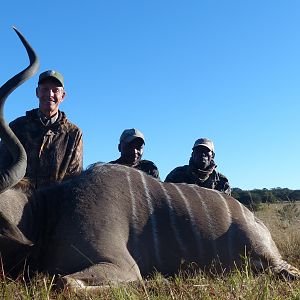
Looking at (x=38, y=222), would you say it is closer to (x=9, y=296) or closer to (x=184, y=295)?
(x=9, y=296)

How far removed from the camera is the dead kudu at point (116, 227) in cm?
329

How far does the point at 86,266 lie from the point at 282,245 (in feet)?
7.31

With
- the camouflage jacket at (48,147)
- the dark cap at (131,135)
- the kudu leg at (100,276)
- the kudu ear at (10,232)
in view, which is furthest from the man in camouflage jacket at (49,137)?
the kudu leg at (100,276)

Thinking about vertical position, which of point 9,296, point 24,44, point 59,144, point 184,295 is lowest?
point 9,296

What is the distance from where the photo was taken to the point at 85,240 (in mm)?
3326

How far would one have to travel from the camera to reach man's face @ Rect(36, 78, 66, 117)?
16.6 feet

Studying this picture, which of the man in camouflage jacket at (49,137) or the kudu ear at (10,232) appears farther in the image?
the man in camouflage jacket at (49,137)

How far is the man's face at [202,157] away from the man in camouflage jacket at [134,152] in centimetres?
43

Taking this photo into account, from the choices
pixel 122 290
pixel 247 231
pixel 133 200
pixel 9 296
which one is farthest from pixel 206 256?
pixel 9 296

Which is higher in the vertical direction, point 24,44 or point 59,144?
point 24,44

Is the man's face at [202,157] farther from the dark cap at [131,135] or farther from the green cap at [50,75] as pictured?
the green cap at [50,75]

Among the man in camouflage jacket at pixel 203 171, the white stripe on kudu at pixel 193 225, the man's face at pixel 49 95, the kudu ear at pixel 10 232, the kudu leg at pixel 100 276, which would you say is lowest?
the kudu leg at pixel 100 276

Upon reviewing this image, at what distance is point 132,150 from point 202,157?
713 mm

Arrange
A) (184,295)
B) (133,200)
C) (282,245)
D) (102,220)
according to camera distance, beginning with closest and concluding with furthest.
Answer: (184,295) → (102,220) → (133,200) → (282,245)
